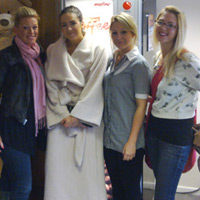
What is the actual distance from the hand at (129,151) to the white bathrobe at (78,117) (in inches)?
8.8

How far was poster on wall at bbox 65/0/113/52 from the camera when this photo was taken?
1.71 m

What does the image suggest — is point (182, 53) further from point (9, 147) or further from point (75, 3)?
point (9, 147)

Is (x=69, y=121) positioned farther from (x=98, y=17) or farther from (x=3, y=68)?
(x=98, y=17)

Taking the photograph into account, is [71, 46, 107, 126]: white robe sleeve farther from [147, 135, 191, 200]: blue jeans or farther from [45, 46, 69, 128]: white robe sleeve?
[147, 135, 191, 200]: blue jeans

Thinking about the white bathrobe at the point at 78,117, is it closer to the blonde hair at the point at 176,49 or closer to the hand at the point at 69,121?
the hand at the point at 69,121

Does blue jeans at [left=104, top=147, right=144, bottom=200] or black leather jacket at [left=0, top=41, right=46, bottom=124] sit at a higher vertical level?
black leather jacket at [left=0, top=41, right=46, bottom=124]

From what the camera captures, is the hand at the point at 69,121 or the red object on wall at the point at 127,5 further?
the red object on wall at the point at 127,5

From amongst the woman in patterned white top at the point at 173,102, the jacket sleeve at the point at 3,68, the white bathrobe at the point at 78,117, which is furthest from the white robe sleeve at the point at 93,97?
the jacket sleeve at the point at 3,68

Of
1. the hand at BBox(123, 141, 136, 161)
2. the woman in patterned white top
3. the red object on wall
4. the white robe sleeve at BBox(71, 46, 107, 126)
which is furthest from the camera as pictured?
the red object on wall

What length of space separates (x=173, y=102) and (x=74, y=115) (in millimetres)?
554

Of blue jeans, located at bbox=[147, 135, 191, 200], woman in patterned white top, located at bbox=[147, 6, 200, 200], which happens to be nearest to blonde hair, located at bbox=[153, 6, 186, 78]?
woman in patterned white top, located at bbox=[147, 6, 200, 200]

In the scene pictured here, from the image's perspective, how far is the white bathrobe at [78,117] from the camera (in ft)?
4.88

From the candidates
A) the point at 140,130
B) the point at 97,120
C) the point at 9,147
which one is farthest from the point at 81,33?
the point at 9,147

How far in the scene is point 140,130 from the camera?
56.2 inches
